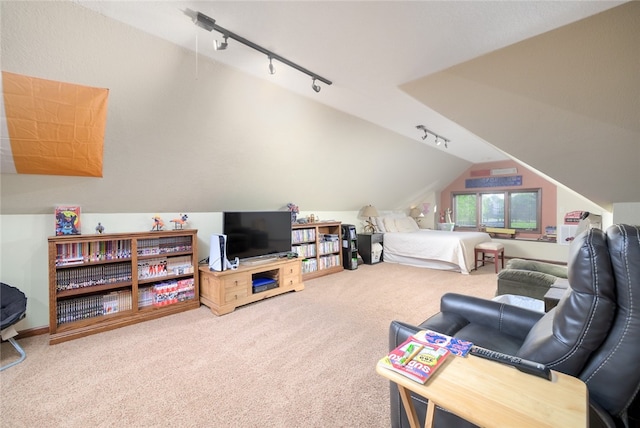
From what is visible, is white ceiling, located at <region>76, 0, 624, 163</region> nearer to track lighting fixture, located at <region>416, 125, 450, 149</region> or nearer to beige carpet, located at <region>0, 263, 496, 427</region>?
track lighting fixture, located at <region>416, 125, 450, 149</region>

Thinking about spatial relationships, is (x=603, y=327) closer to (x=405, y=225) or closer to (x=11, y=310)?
(x=11, y=310)

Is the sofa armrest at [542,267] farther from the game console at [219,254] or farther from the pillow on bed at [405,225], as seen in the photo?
the game console at [219,254]

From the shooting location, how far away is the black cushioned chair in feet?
6.98

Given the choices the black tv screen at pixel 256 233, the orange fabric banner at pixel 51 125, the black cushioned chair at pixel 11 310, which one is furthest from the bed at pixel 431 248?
the black cushioned chair at pixel 11 310

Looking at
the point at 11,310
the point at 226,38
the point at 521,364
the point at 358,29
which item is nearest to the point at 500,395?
the point at 521,364

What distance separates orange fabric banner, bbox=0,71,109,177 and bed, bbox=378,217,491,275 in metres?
5.06

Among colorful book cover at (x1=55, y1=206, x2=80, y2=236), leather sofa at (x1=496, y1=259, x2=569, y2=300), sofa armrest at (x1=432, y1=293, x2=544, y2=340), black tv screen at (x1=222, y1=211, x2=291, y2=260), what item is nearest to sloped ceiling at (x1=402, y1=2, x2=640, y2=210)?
leather sofa at (x1=496, y1=259, x2=569, y2=300)

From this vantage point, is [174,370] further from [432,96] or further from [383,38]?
[432,96]

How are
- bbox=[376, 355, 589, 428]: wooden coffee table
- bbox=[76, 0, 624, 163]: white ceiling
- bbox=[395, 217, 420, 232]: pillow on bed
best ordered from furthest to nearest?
1. bbox=[395, 217, 420, 232]: pillow on bed
2. bbox=[76, 0, 624, 163]: white ceiling
3. bbox=[376, 355, 589, 428]: wooden coffee table

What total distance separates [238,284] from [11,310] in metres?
1.89

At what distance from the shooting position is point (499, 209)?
6781 mm

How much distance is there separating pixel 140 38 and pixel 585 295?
117 inches

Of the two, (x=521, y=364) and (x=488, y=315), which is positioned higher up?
(x=521, y=364)

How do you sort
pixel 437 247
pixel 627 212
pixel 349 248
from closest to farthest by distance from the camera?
1. pixel 627 212
2. pixel 437 247
3. pixel 349 248
